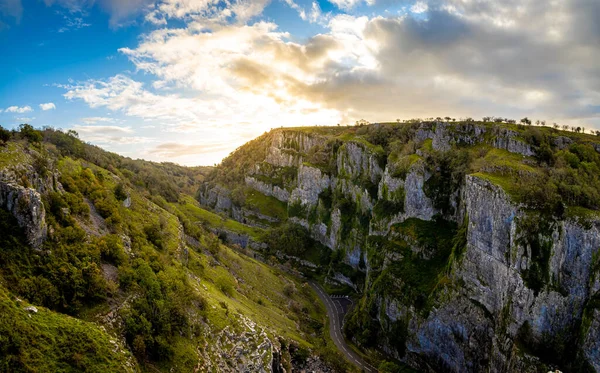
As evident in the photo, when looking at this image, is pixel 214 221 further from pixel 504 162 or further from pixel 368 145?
pixel 504 162

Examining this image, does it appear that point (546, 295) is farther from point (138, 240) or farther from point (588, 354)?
point (138, 240)

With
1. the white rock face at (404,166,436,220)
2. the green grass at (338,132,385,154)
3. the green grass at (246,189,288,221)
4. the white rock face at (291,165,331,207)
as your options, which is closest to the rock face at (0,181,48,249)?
the white rock face at (404,166,436,220)

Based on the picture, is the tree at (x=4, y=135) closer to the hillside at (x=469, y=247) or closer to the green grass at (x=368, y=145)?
the hillside at (x=469, y=247)

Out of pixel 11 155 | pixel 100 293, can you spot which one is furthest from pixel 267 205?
pixel 100 293

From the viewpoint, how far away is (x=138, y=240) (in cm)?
4594

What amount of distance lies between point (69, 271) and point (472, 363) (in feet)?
182

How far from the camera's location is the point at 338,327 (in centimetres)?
7912

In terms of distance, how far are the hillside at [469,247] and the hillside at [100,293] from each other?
19297 millimetres

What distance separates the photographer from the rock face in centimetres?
2939

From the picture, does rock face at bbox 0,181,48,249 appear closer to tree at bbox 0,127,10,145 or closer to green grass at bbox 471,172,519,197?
tree at bbox 0,127,10,145

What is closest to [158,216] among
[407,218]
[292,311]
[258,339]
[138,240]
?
[138,240]

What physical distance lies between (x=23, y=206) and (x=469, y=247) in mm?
57946

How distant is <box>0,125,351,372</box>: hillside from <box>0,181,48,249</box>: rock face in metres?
0.08

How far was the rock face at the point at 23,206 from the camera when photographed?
29391 millimetres
